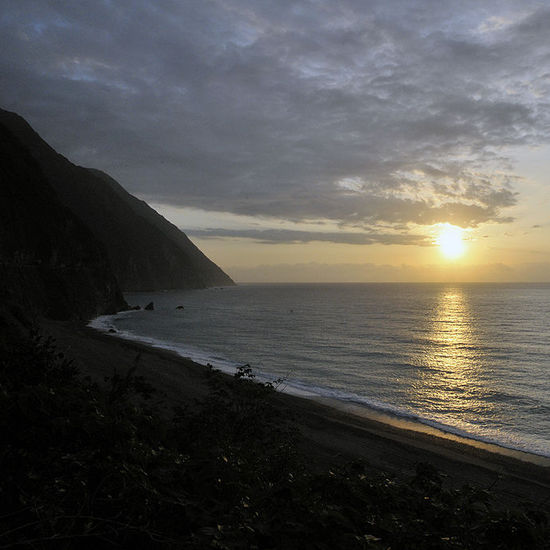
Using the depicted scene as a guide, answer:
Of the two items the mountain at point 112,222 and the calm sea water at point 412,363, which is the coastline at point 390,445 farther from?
the mountain at point 112,222

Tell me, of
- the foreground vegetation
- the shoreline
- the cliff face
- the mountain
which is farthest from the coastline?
the mountain

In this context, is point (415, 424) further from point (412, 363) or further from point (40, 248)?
point (40, 248)

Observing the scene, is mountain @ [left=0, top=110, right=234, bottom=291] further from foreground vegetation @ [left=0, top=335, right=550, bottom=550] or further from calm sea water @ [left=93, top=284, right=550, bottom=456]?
foreground vegetation @ [left=0, top=335, right=550, bottom=550]

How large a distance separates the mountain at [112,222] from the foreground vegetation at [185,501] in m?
97.0

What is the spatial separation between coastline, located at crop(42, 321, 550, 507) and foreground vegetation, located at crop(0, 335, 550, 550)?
5257 millimetres

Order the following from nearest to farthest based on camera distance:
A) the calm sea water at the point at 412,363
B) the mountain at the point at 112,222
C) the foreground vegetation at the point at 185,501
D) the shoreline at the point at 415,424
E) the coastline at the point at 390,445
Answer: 1. the foreground vegetation at the point at 185,501
2. the coastline at the point at 390,445
3. the shoreline at the point at 415,424
4. the calm sea water at the point at 412,363
5. the mountain at the point at 112,222

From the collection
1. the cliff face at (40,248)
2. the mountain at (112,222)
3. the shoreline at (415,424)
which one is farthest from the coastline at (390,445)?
the mountain at (112,222)

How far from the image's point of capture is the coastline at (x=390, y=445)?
12258mm

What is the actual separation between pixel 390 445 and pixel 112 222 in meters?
130

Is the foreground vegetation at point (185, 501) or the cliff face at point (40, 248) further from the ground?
the cliff face at point (40, 248)

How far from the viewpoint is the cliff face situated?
43.5 metres

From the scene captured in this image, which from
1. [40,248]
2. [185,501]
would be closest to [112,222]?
[40,248]

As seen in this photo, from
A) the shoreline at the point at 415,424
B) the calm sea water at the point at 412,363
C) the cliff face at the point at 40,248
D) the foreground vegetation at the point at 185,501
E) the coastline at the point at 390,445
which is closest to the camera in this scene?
the foreground vegetation at the point at 185,501

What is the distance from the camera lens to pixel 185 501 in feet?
12.5
